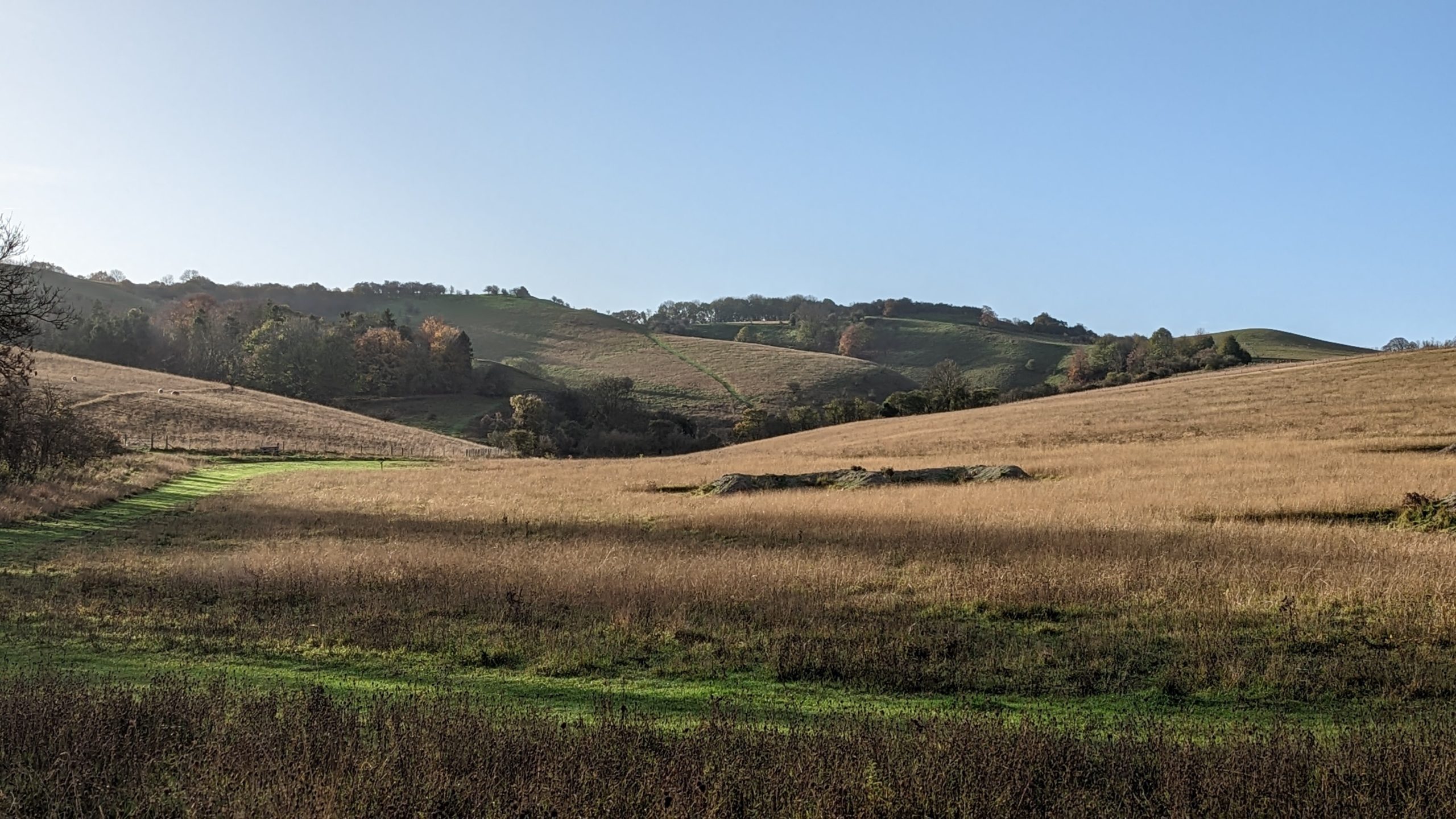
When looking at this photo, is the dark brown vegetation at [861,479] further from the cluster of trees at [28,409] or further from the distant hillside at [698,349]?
the distant hillside at [698,349]

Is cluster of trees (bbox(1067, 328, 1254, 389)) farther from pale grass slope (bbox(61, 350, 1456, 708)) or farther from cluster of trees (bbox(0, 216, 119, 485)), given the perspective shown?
cluster of trees (bbox(0, 216, 119, 485))

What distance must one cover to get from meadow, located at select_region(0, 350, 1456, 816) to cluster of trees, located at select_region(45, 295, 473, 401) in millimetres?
89823

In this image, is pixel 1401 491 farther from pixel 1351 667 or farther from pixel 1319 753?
pixel 1319 753

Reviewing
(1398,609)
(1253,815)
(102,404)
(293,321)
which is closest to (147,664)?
(1253,815)

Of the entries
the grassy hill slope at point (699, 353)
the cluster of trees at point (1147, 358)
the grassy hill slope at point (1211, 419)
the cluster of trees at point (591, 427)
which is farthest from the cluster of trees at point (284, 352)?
the cluster of trees at point (1147, 358)

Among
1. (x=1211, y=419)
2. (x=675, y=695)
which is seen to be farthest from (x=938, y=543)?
(x=1211, y=419)

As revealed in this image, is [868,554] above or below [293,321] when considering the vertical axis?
below

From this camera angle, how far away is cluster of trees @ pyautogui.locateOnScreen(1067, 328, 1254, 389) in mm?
94125

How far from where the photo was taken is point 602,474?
1702 inches

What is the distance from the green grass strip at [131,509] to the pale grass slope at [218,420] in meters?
12.1

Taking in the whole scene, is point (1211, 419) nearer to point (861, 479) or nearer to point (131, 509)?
point (861, 479)

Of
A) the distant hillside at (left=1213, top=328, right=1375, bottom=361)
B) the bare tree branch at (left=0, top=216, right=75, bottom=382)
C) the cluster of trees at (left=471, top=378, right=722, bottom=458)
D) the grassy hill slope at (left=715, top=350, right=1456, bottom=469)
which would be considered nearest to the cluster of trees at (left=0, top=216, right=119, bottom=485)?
the bare tree branch at (left=0, top=216, right=75, bottom=382)

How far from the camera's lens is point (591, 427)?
98938 mm

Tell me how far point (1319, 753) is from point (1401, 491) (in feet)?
68.7
